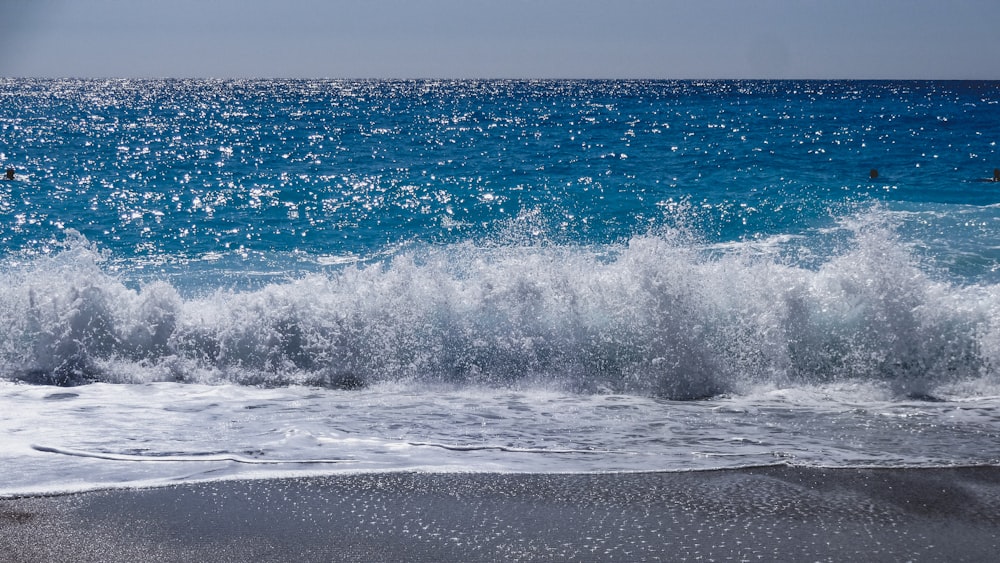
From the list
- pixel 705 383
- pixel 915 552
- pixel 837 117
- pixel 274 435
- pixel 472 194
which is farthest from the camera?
pixel 837 117

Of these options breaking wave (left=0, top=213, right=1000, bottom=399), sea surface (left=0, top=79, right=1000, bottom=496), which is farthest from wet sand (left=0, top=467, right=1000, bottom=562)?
breaking wave (left=0, top=213, right=1000, bottom=399)

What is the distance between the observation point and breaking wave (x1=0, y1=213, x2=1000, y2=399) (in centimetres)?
703

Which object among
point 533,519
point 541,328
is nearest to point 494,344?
point 541,328

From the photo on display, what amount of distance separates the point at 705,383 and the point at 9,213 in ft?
47.1

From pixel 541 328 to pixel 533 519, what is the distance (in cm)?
369

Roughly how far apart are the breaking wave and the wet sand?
2.19 m

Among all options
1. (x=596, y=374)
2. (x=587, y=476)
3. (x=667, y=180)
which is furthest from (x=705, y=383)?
(x=667, y=180)

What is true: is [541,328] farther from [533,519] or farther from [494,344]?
[533,519]

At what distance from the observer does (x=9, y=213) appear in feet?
52.5

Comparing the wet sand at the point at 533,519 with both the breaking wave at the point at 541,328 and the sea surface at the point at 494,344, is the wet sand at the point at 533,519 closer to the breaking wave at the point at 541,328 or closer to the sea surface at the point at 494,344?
the sea surface at the point at 494,344

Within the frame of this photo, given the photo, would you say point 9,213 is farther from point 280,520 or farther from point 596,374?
point 280,520

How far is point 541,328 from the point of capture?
773 centimetres

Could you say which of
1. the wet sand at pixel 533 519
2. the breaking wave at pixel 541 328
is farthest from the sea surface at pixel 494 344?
the wet sand at pixel 533 519

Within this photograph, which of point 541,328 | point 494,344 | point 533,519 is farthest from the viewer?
point 541,328
